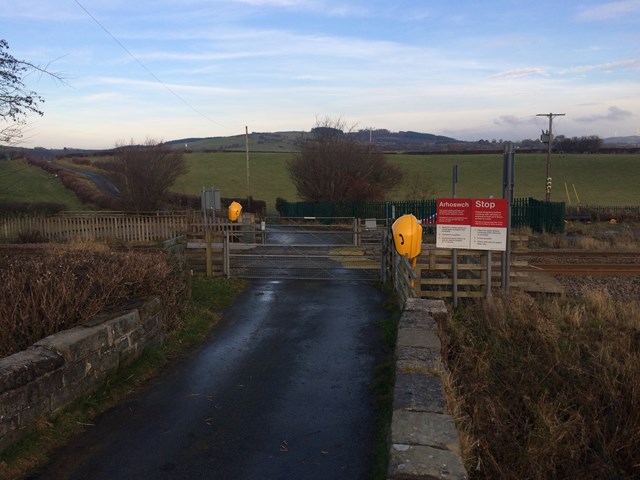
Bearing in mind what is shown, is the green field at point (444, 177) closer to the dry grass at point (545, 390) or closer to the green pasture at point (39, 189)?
the green pasture at point (39, 189)

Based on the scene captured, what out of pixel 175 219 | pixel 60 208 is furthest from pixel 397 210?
pixel 60 208

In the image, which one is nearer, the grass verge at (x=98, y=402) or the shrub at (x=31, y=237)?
the grass verge at (x=98, y=402)

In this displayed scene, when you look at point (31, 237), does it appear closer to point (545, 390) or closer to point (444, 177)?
point (545, 390)

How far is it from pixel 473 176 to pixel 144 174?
47094 millimetres

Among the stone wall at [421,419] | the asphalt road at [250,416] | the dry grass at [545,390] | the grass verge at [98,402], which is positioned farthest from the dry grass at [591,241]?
the stone wall at [421,419]

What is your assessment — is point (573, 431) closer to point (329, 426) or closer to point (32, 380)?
point (329, 426)

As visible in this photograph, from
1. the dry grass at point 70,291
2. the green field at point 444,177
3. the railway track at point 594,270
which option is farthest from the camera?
the green field at point 444,177

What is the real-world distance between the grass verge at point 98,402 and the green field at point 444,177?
36313 mm

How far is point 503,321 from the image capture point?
31.4ft

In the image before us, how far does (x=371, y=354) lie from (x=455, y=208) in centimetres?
407

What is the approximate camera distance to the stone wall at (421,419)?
13.1ft

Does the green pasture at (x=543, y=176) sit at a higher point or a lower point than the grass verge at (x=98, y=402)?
higher

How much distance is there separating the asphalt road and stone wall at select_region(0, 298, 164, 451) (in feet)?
1.46

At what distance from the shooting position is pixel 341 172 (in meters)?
42.7
